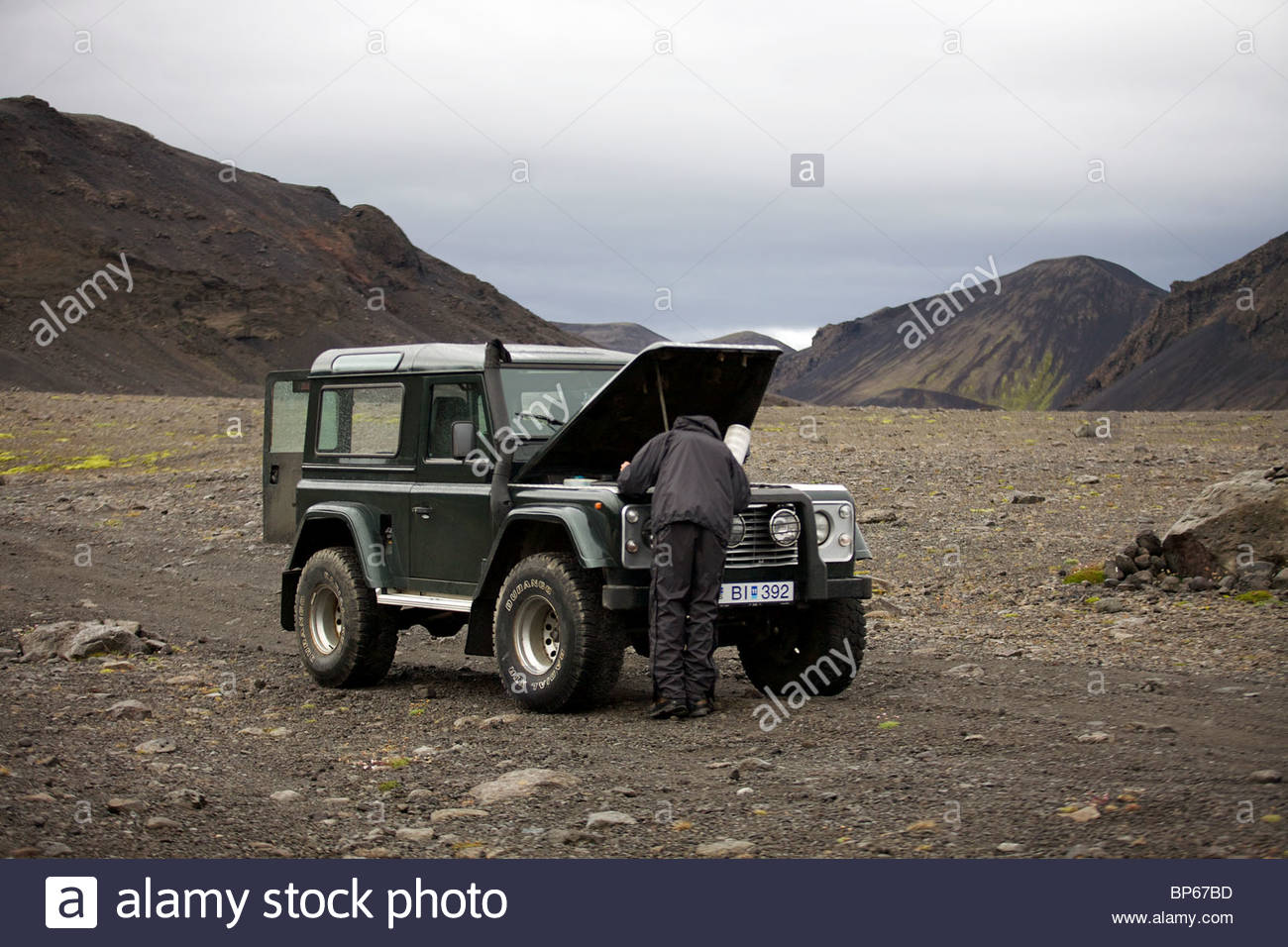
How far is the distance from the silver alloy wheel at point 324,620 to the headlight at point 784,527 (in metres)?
3.50

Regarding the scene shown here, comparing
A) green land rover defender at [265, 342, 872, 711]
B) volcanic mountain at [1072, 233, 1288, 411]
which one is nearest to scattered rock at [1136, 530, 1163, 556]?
green land rover defender at [265, 342, 872, 711]

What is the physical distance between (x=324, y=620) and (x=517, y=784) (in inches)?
164

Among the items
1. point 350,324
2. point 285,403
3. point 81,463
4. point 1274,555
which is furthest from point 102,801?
point 350,324

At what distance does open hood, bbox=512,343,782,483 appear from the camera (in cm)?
885

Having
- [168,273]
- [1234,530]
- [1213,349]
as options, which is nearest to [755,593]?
[1234,530]

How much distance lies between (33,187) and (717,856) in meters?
102

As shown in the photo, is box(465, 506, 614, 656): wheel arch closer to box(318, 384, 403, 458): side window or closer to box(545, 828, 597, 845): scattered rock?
box(318, 384, 403, 458): side window

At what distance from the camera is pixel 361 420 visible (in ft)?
34.0

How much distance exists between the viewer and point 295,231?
11450 centimetres

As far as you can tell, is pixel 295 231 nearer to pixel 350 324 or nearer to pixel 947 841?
pixel 350 324

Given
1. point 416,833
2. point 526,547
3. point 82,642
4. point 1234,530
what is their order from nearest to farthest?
point 416,833
point 526,547
point 82,642
point 1234,530

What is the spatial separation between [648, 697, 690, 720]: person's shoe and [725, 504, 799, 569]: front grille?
0.90 meters

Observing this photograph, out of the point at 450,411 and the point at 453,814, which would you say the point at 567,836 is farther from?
the point at 450,411

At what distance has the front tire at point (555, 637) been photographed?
326 inches
